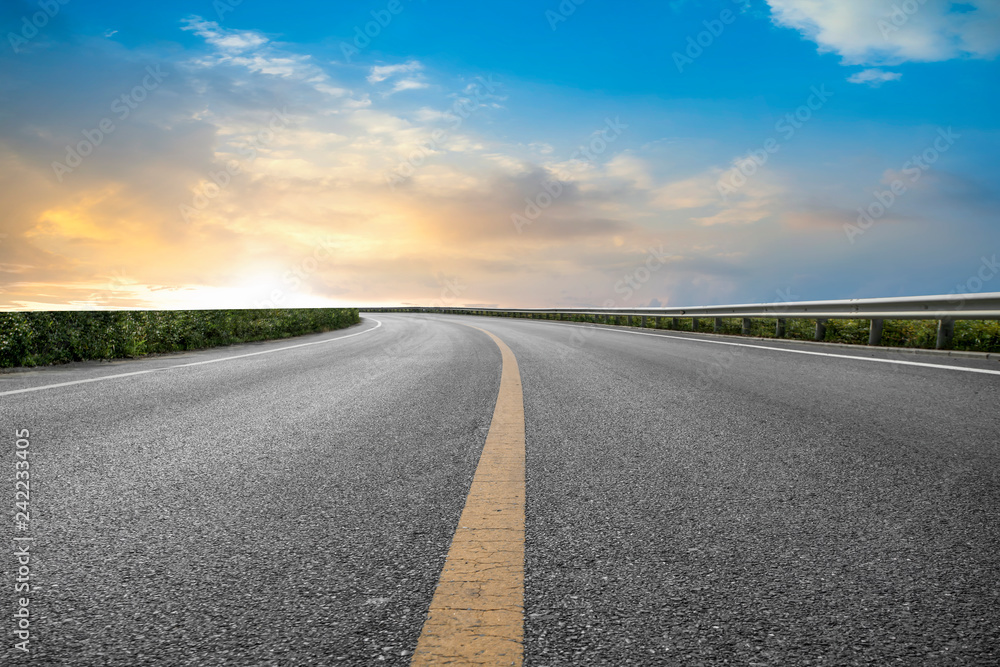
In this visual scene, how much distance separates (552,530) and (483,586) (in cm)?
47

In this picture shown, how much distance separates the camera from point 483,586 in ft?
5.34

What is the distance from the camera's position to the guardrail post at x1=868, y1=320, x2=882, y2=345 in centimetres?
1084

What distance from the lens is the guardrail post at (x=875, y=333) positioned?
35.6ft

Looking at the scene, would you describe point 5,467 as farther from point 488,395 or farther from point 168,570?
point 488,395

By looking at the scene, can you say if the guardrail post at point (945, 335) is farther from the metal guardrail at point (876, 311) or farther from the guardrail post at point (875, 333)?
the guardrail post at point (875, 333)

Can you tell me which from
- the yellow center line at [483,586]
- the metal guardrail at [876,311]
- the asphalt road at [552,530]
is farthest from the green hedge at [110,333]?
the metal guardrail at [876,311]

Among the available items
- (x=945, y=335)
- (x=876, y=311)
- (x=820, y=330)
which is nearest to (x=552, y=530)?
(x=945, y=335)

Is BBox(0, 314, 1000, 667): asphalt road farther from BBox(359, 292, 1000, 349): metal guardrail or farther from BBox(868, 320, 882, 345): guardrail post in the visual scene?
BBox(868, 320, 882, 345): guardrail post

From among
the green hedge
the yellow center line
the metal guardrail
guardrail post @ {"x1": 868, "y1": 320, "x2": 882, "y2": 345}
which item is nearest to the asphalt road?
the yellow center line

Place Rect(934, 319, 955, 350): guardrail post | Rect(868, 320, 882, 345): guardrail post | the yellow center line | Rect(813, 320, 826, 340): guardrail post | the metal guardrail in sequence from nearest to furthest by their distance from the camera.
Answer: the yellow center line
the metal guardrail
Rect(934, 319, 955, 350): guardrail post
Rect(868, 320, 882, 345): guardrail post
Rect(813, 320, 826, 340): guardrail post

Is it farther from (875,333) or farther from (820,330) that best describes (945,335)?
(820,330)


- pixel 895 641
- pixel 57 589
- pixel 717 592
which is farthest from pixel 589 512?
pixel 57 589

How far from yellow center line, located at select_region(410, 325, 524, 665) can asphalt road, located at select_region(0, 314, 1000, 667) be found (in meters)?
0.05

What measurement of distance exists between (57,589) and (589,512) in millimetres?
1725
